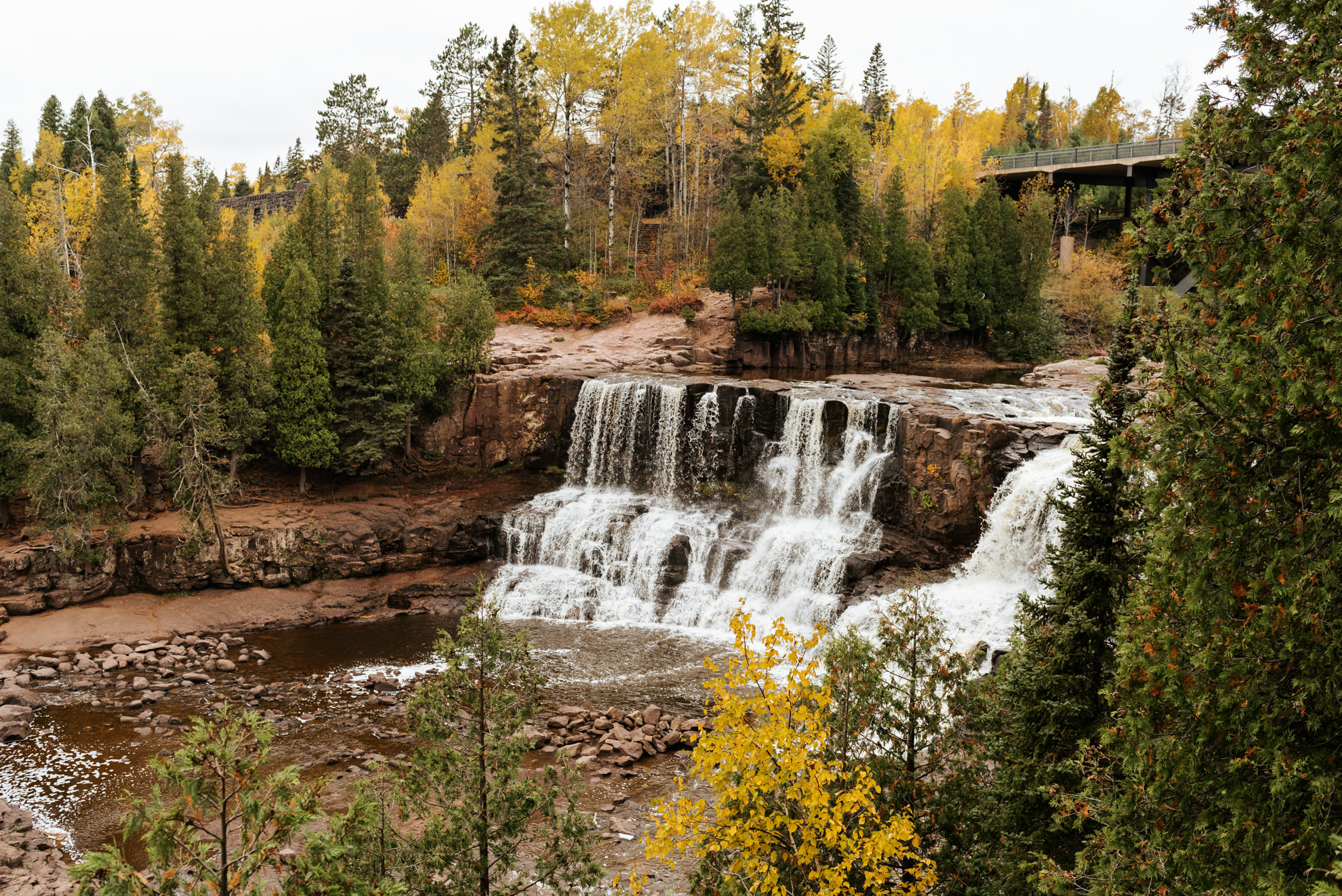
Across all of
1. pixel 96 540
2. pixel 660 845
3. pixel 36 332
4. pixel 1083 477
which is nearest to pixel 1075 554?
pixel 1083 477

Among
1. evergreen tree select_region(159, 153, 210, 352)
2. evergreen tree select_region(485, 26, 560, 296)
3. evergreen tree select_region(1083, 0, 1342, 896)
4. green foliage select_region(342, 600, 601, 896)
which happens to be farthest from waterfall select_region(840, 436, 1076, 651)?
evergreen tree select_region(485, 26, 560, 296)

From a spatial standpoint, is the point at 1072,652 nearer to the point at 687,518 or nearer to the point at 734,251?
the point at 687,518

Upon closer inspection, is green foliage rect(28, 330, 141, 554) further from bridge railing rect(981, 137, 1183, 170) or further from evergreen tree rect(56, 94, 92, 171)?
bridge railing rect(981, 137, 1183, 170)

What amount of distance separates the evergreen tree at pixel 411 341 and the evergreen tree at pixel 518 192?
480 inches

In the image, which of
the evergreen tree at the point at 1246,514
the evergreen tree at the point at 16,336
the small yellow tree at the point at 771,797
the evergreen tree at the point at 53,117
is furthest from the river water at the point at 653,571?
the evergreen tree at the point at 53,117

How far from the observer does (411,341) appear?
98.6 feet

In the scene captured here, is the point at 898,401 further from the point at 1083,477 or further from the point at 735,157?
the point at 735,157

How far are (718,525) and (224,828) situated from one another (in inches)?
887

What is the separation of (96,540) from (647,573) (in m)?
17.4

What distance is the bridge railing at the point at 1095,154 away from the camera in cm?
4638

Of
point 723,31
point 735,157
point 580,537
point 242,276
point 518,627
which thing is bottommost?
point 518,627

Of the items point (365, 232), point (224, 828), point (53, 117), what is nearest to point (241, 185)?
point (53, 117)

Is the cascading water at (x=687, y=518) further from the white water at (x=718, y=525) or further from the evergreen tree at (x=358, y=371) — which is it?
the evergreen tree at (x=358, y=371)

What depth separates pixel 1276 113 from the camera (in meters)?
7.14
